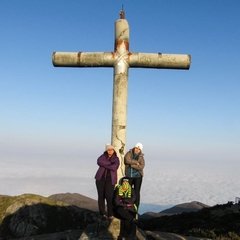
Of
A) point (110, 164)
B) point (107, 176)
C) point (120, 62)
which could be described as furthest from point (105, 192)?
point (120, 62)

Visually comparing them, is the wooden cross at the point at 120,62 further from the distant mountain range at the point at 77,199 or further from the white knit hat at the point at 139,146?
the distant mountain range at the point at 77,199

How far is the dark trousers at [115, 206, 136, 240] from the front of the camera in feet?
36.8

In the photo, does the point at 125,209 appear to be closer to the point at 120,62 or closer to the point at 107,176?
the point at 107,176

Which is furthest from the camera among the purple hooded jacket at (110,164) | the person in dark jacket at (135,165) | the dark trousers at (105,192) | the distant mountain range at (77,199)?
the distant mountain range at (77,199)

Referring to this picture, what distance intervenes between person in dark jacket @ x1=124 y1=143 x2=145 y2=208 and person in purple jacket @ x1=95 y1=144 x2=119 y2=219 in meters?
0.55

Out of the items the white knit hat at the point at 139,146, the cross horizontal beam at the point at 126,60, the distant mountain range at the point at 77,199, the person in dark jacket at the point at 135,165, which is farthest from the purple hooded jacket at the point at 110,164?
the distant mountain range at the point at 77,199

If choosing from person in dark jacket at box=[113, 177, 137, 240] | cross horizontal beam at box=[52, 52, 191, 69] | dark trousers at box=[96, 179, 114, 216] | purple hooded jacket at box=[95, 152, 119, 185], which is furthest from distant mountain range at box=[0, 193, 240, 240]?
cross horizontal beam at box=[52, 52, 191, 69]

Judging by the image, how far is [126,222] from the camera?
36.9 feet

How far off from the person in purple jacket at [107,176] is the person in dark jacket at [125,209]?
2.46 feet

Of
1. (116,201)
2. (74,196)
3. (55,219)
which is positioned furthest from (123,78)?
(74,196)

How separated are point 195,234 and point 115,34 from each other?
9709 mm

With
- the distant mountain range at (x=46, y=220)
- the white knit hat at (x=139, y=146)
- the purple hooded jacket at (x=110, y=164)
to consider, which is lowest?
the distant mountain range at (x=46, y=220)

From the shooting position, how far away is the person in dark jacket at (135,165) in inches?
498

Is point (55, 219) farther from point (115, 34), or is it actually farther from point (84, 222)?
point (115, 34)
